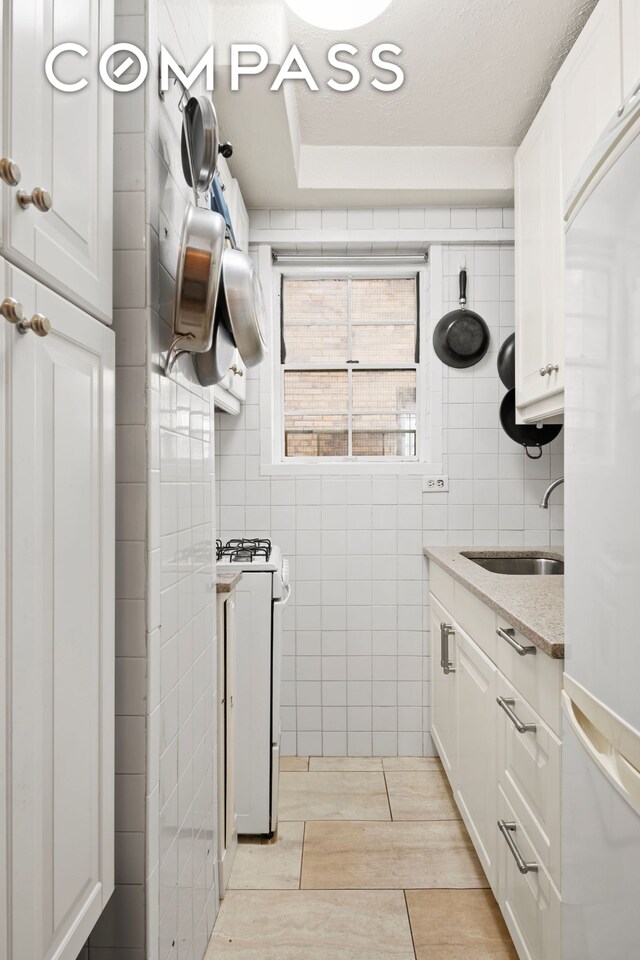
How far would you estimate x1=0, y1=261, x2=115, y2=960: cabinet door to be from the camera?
2.59 feet

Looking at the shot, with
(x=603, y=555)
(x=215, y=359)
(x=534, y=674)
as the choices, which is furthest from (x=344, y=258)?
(x=603, y=555)

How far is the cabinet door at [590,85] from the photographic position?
1683mm

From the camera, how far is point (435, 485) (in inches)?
121

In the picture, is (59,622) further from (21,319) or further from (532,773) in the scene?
(532,773)

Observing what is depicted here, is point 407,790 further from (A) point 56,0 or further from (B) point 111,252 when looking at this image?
(A) point 56,0

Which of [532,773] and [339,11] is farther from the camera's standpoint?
[339,11]

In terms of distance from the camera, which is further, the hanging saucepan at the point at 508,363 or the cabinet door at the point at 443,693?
the hanging saucepan at the point at 508,363

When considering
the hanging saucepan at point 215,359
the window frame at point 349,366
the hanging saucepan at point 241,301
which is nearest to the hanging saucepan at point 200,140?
the hanging saucepan at point 241,301

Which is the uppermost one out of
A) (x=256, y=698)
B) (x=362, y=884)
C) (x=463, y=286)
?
(x=463, y=286)

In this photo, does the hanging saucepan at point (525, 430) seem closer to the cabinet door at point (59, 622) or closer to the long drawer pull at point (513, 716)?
the long drawer pull at point (513, 716)

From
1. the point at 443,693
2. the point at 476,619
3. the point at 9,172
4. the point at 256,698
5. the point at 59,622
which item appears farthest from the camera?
the point at 443,693

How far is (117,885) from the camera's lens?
3.89 ft

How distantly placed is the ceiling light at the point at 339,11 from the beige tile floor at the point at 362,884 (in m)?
2.54

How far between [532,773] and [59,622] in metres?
1.15
